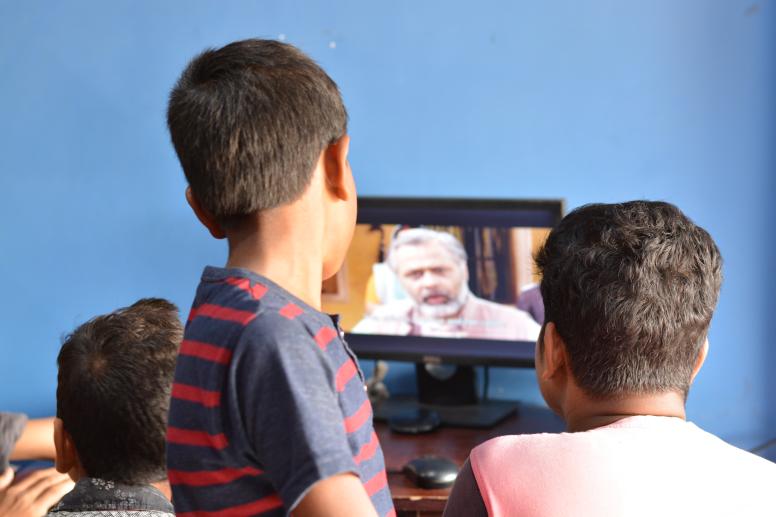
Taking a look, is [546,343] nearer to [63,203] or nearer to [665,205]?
[665,205]

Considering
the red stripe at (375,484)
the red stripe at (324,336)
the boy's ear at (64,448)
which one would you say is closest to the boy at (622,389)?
the red stripe at (375,484)

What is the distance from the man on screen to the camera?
86.6 inches

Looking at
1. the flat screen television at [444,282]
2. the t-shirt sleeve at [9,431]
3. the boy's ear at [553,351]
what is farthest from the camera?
the flat screen television at [444,282]

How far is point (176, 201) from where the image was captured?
2.47 meters

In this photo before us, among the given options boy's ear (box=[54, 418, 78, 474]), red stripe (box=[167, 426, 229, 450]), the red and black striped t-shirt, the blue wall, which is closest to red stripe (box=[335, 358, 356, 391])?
the red and black striped t-shirt

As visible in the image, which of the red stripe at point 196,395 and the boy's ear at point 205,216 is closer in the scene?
the red stripe at point 196,395

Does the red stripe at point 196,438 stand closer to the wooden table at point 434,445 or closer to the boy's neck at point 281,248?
the boy's neck at point 281,248

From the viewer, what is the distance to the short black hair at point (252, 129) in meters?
0.85

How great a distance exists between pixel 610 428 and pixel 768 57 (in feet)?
4.85

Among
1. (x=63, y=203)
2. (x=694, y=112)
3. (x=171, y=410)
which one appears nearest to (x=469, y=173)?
(x=694, y=112)

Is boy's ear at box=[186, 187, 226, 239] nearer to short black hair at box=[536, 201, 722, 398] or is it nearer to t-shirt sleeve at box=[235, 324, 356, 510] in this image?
t-shirt sleeve at box=[235, 324, 356, 510]

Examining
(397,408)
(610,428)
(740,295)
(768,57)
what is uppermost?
(768,57)

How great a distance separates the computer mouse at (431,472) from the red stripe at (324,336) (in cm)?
105

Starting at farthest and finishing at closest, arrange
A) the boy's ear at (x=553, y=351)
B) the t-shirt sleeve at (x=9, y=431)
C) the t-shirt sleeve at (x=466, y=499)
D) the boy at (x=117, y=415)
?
the t-shirt sleeve at (x=9, y=431) → the boy at (x=117, y=415) → the boy's ear at (x=553, y=351) → the t-shirt sleeve at (x=466, y=499)
